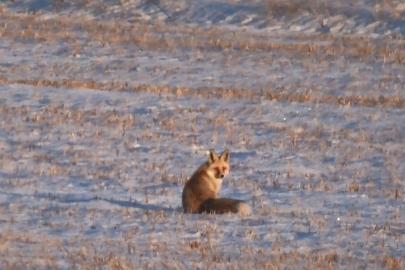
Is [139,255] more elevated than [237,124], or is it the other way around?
[139,255]

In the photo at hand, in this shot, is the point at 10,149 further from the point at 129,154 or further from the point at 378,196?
the point at 378,196

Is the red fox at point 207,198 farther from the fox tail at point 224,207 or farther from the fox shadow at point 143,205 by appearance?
the fox shadow at point 143,205

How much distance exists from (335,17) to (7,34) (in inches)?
526

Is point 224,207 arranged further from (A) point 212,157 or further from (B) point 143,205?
(A) point 212,157


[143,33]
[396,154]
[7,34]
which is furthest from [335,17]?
[396,154]

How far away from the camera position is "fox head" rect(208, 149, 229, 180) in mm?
11745

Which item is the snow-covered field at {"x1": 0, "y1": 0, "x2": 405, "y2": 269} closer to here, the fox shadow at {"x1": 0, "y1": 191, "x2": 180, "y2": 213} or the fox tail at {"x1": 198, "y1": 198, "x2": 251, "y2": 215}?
the fox shadow at {"x1": 0, "y1": 191, "x2": 180, "y2": 213}

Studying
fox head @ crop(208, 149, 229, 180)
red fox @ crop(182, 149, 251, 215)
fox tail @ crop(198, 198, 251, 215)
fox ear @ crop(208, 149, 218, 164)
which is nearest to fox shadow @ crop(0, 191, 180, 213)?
red fox @ crop(182, 149, 251, 215)

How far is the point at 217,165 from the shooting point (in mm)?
11953

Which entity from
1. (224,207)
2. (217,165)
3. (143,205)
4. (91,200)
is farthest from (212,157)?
(91,200)

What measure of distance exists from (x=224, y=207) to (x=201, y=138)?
603 centimetres

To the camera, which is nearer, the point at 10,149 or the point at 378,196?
the point at 378,196

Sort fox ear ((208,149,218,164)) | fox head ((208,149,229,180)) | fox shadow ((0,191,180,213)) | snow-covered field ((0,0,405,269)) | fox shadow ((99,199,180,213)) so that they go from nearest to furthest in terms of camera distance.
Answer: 1. snow-covered field ((0,0,405,269))
2. fox shadow ((99,199,180,213))
3. fox shadow ((0,191,180,213))
4. fox head ((208,149,229,180))
5. fox ear ((208,149,218,164))

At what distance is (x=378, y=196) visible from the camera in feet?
41.9
